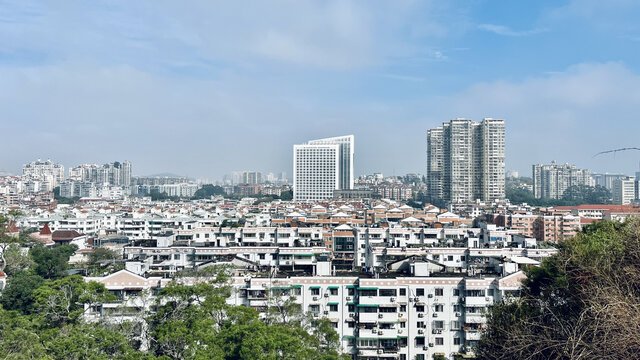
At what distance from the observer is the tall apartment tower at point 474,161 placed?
145ft

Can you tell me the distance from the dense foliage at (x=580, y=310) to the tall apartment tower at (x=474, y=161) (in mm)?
35108

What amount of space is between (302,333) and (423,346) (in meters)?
2.91

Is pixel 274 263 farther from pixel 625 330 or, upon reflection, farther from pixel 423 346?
pixel 625 330

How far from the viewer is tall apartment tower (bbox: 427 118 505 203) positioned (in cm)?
4406

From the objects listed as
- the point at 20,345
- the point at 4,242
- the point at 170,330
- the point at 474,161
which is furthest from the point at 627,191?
the point at 20,345

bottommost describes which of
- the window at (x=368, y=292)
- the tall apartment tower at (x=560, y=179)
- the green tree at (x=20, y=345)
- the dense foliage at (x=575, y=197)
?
the green tree at (x=20, y=345)

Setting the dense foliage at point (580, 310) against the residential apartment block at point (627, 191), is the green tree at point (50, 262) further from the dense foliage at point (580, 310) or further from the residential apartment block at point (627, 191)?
the residential apartment block at point (627, 191)

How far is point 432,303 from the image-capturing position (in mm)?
8898

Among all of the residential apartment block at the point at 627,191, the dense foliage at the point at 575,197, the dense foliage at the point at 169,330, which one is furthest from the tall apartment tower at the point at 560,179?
the dense foliage at the point at 169,330

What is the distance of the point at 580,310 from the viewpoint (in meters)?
5.34

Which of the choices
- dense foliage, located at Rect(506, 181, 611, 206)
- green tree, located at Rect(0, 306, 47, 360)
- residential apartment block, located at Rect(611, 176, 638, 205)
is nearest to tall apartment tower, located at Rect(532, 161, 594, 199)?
dense foliage, located at Rect(506, 181, 611, 206)

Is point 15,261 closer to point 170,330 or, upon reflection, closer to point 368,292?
point 170,330

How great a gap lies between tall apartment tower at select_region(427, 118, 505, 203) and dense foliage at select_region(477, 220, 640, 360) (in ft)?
115

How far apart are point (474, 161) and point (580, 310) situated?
41.2 metres
